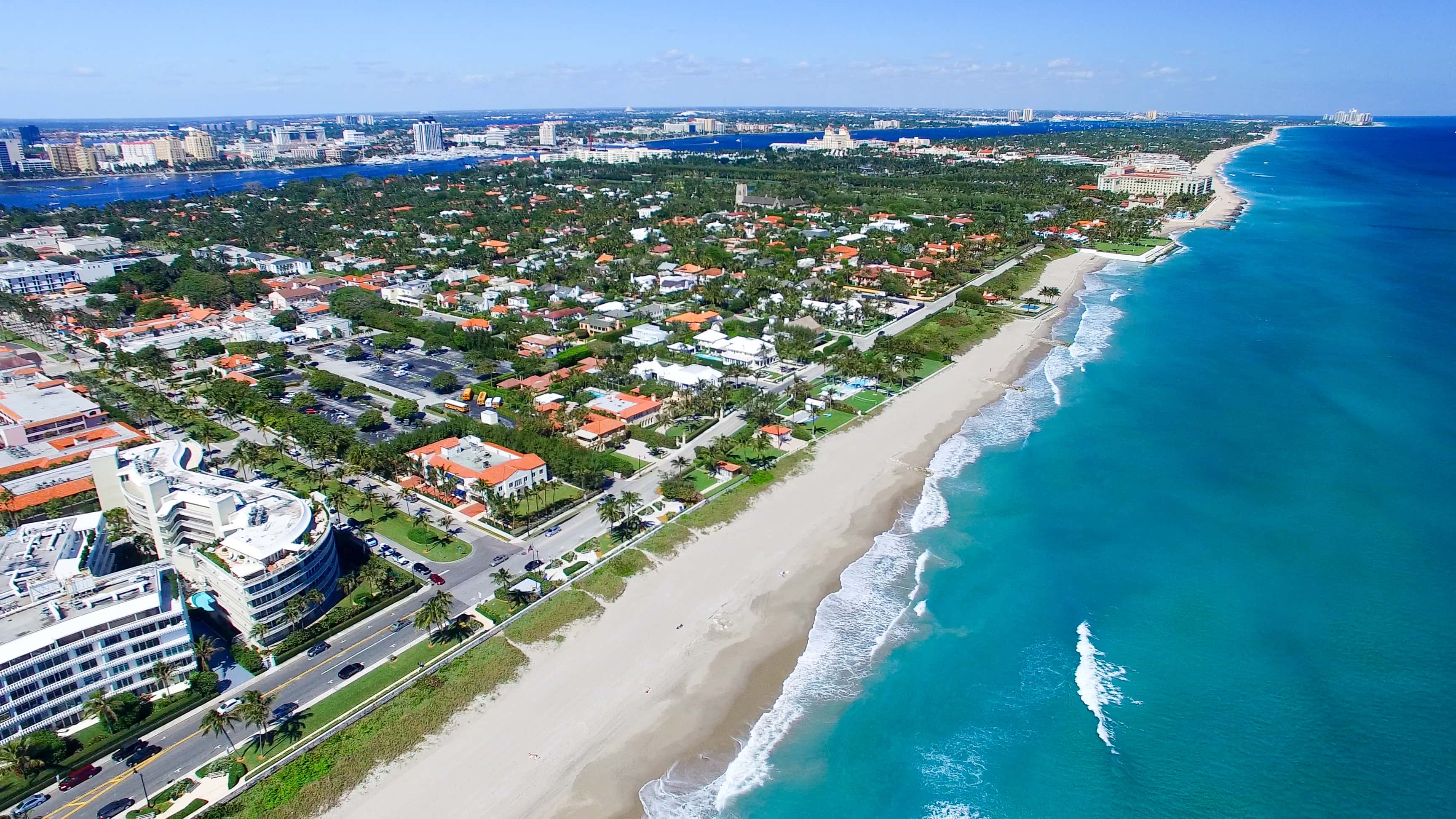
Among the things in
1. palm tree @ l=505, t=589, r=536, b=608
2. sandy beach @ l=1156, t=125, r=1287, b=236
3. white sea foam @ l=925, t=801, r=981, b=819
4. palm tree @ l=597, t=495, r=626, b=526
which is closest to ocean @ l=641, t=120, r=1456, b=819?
white sea foam @ l=925, t=801, r=981, b=819

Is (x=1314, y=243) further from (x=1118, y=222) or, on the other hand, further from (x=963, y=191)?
(x=963, y=191)

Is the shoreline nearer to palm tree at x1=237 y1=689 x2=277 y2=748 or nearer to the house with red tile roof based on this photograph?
the house with red tile roof

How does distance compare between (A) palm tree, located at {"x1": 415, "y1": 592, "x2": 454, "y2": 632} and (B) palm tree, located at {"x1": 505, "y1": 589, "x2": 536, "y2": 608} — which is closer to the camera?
(A) palm tree, located at {"x1": 415, "y1": 592, "x2": 454, "y2": 632}

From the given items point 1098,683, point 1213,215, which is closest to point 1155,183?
point 1213,215

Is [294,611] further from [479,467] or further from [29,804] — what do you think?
[479,467]

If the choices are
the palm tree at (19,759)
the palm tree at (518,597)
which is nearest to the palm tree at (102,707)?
the palm tree at (19,759)

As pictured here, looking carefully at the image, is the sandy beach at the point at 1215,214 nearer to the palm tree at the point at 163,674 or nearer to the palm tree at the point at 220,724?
the palm tree at the point at 220,724
